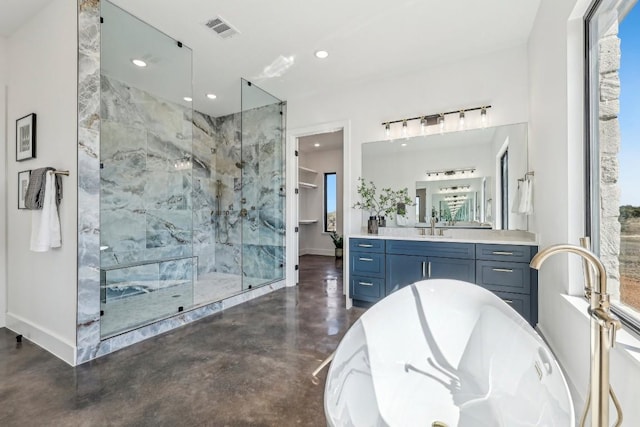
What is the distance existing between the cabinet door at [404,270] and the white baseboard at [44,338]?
291 cm

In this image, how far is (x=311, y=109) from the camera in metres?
4.41

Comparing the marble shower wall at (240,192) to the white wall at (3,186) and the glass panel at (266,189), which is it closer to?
the glass panel at (266,189)

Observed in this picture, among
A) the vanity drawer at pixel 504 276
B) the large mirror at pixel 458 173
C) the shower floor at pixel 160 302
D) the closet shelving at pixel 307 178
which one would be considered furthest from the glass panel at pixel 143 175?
the closet shelving at pixel 307 178

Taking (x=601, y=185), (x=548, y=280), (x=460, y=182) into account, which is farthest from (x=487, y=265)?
(x=601, y=185)

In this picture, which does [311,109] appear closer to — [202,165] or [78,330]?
[202,165]

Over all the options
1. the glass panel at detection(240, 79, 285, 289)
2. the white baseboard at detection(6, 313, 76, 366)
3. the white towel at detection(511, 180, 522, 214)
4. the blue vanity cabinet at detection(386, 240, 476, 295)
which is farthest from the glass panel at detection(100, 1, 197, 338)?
the white towel at detection(511, 180, 522, 214)

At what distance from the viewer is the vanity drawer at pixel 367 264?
3.41 meters

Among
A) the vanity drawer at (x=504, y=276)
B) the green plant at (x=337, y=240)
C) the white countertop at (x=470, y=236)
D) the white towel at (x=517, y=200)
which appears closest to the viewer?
the vanity drawer at (x=504, y=276)

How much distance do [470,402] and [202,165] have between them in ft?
16.6

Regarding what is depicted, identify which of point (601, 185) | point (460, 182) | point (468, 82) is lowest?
point (601, 185)

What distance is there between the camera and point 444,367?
184 centimetres

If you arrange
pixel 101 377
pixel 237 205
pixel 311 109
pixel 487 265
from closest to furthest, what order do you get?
1. pixel 101 377
2. pixel 487 265
3. pixel 311 109
4. pixel 237 205

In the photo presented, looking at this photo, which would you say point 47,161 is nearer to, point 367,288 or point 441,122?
point 367,288

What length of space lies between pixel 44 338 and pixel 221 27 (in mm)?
3215
